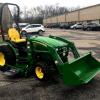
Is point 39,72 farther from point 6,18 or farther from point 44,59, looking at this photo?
point 6,18

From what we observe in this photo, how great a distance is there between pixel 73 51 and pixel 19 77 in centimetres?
186

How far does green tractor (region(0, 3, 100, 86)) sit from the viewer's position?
22.8 ft

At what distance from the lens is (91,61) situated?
8.02 meters

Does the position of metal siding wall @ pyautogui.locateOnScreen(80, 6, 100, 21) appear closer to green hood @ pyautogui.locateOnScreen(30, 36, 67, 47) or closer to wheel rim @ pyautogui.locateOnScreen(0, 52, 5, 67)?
wheel rim @ pyautogui.locateOnScreen(0, 52, 5, 67)

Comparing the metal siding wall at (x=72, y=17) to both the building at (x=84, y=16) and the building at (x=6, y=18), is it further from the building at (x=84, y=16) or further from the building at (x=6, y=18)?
the building at (x=6, y=18)

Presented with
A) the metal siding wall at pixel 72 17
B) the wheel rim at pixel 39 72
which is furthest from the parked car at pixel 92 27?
the wheel rim at pixel 39 72

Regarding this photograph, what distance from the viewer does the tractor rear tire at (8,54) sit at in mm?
8450

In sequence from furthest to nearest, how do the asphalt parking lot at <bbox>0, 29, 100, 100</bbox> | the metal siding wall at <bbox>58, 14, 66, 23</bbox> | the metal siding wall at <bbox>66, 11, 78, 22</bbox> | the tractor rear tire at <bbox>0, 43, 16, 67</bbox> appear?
the metal siding wall at <bbox>58, 14, 66, 23</bbox> < the metal siding wall at <bbox>66, 11, 78, 22</bbox> < the tractor rear tire at <bbox>0, 43, 16, 67</bbox> < the asphalt parking lot at <bbox>0, 29, 100, 100</bbox>

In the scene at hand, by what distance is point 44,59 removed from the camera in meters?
7.79

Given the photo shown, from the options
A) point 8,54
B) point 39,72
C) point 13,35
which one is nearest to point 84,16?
point 13,35

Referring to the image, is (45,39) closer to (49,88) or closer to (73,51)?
(73,51)

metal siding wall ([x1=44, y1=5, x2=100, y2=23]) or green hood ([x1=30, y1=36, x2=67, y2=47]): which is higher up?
green hood ([x1=30, y1=36, x2=67, y2=47])

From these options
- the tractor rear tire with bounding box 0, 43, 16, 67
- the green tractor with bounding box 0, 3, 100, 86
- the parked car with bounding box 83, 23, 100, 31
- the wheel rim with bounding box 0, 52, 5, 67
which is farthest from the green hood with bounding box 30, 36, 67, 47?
the parked car with bounding box 83, 23, 100, 31

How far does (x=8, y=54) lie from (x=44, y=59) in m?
1.36
